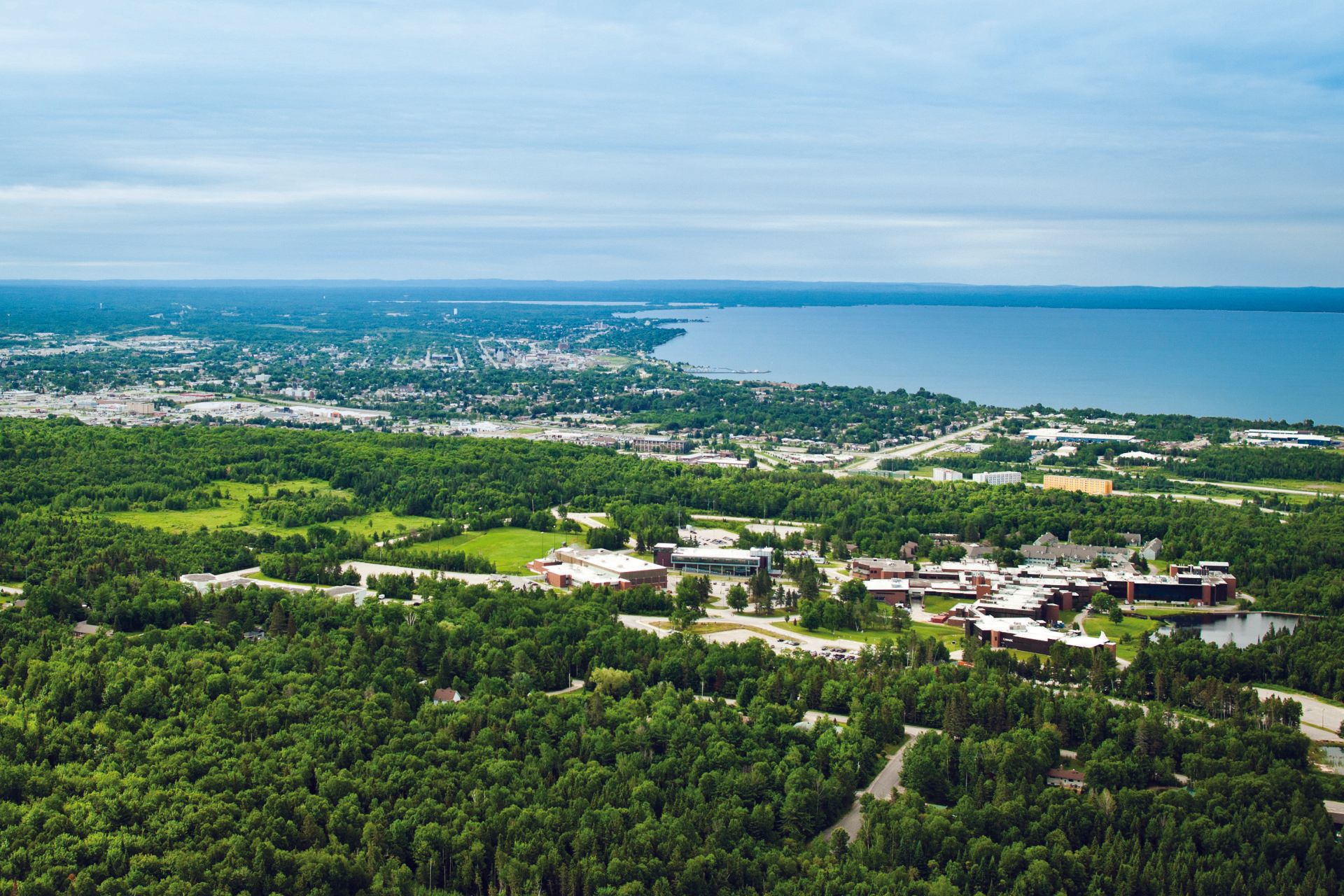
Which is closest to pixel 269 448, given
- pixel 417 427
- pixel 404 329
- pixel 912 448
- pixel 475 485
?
pixel 475 485

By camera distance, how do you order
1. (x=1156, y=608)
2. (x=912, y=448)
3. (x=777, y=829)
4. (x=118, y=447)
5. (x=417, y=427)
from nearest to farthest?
1. (x=777, y=829)
2. (x=1156, y=608)
3. (x=118, y=447)
4. (x=912, y=448)
5. (x=417, y=427)

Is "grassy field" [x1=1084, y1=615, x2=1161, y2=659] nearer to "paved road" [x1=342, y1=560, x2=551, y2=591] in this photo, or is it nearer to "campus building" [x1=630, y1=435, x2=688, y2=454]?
"paved road" [x1=342, y1=560, x2=551, y2=591]

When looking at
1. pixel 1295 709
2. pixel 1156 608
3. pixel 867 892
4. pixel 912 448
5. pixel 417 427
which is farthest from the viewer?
pixel 417 427

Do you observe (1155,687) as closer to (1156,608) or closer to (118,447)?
(1156,608)

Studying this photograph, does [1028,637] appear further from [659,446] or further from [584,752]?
[659,446]

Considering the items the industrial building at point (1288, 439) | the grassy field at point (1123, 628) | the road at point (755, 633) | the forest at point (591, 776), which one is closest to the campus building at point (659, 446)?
the industrial building at point (1288, 439)

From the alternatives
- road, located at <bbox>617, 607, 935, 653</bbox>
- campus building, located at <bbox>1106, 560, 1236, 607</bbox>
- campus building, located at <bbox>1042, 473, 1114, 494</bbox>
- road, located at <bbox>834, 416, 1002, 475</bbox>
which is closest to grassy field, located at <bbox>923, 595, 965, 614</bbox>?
road, located at <bbox>617, 607, 935, 653</bbox>
